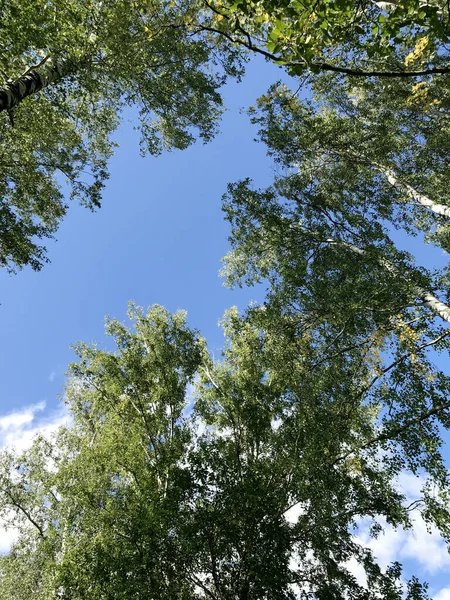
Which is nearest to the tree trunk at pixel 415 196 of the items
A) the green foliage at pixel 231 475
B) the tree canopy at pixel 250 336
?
the tree canopy at pixel 250 336

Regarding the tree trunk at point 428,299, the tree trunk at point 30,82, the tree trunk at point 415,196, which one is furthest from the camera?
the tree trunk at point 415,196

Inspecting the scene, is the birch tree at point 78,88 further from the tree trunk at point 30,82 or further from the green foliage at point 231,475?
the green foliage at point 231,475

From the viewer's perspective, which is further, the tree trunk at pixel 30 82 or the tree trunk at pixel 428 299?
the tree trunk at pixel 428 299

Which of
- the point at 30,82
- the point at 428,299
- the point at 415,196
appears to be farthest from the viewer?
the point at 415,196

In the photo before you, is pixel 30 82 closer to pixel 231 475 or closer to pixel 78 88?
pixel 78 88

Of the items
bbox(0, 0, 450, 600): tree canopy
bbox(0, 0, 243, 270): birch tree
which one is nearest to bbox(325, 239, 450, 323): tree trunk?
bbox(0, 0, 450, 600): tree canopy

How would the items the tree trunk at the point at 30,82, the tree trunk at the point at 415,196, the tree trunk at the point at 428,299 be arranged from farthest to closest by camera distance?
the tree trunk at the point at 415,196
the tree trunk at the point at 428,299
the tree trunk at the point at 30,82

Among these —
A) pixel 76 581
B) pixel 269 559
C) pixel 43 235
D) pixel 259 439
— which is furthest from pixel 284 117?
pixel 76 581

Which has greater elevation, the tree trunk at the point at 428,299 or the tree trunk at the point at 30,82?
the tree trunk at the point at 30,82

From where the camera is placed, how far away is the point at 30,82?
271 inches

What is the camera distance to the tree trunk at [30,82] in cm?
594

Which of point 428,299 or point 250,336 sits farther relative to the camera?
point 250,336

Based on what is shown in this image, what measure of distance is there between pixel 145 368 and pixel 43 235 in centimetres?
534

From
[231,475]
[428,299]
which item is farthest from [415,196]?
[231,475]
